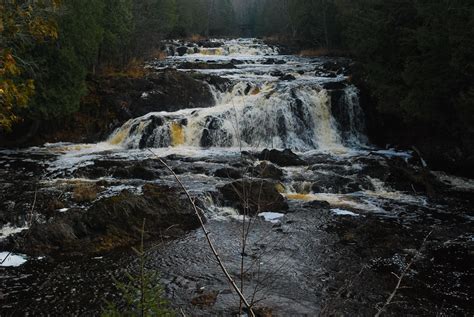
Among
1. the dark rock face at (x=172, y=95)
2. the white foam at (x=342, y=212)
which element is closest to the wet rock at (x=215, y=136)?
the dark rock face at (x=172, y=95)

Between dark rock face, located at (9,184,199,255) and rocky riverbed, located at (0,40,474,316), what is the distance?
4 cm

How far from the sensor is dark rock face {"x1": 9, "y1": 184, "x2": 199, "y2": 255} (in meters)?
9.80

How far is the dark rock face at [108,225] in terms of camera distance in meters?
9.80

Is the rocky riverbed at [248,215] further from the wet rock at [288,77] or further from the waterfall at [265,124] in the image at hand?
the wet rock at [288,77]

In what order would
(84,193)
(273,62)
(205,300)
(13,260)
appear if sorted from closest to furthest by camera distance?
(205,300), (13,260), (84,193), (273,62)

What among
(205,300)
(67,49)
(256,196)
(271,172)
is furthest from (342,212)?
(67,49)

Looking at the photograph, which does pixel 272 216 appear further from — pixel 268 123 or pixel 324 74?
pixel 324 74

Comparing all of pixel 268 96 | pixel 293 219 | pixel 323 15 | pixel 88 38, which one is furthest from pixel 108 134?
pixel 323 15

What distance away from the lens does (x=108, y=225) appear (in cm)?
1050

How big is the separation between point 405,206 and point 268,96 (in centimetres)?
1125

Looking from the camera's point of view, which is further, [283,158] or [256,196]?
[283,158]

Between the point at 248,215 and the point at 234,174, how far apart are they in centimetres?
671

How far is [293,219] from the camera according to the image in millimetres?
12008

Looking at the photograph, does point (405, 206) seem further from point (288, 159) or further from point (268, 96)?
point (268, 96)
